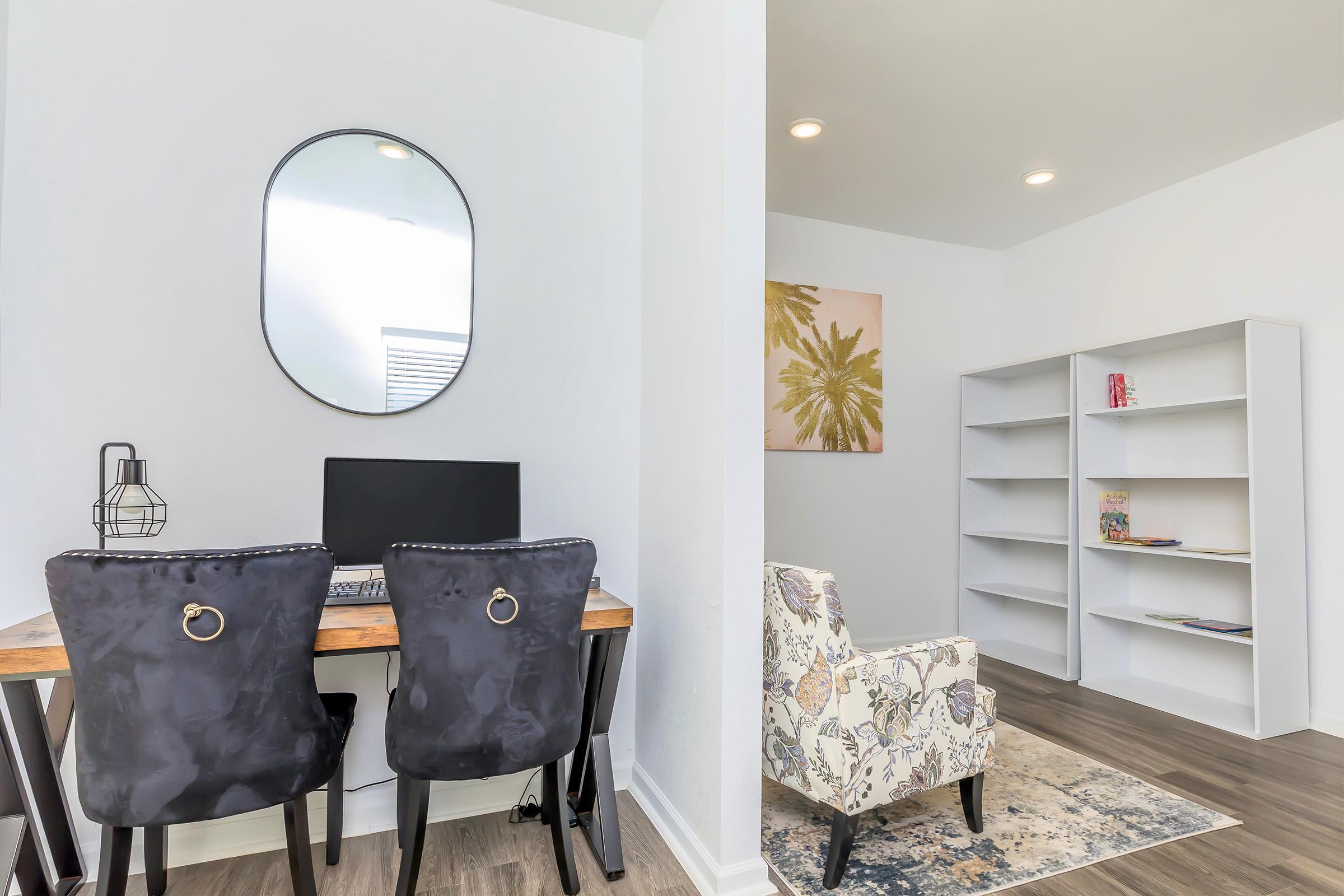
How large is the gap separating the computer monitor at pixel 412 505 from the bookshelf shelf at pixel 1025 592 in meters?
3.22

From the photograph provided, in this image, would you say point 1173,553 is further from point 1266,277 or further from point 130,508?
point 130,508

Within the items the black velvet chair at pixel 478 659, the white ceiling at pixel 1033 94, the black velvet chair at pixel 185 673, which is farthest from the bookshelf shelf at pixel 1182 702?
the black velvet chair at pixel 185 673

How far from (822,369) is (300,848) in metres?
3.45

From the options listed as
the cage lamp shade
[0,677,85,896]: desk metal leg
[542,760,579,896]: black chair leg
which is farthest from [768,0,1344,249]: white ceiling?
[0,677,85,896]: desk metal leg

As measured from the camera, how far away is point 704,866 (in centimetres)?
184

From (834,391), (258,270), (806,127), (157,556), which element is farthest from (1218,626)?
(258,270)

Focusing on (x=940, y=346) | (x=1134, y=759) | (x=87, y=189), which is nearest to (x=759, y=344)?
(x=87, y=189)

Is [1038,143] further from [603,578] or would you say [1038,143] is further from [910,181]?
[603,578]

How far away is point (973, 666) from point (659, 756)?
1021 millimetres

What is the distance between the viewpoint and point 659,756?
87.4 inches

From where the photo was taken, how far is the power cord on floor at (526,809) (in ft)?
7.18

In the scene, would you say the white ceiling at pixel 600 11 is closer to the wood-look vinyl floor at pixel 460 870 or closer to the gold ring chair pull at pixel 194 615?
the gold ring chair pull at pixel 194 615

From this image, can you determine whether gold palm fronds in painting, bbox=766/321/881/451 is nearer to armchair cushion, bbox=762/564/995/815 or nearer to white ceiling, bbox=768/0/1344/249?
white ceiling, bbox=768/0/1344/249

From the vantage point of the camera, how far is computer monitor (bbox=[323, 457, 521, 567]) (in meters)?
Result: 1.99
